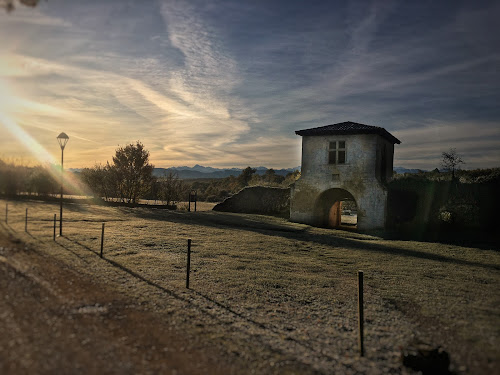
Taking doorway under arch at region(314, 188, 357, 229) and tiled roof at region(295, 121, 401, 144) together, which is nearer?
tiled roof at region(295, 121, 401, 144)

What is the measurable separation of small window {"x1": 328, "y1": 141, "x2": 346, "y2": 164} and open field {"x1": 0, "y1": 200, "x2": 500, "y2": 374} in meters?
7.66

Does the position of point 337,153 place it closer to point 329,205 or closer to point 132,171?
point 329,205

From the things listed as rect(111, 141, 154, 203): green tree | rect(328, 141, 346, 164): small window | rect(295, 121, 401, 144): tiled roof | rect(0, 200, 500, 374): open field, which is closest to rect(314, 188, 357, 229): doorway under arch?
rect(328, 141, 346, 164): small window

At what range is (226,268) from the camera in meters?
11.0

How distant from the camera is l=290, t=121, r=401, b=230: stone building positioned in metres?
22.2

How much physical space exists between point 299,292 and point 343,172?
15286mm

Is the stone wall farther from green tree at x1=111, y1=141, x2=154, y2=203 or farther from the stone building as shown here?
green tree at x1=111, y1=141, x2=154, y2=203

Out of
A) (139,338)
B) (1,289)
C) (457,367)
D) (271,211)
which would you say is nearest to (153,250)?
(1,289)

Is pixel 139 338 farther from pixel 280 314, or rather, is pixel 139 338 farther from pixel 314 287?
pixel 314 287

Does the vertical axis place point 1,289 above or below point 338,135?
below

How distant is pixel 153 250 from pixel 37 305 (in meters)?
6.43

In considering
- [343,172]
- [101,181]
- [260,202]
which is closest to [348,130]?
[343,172]

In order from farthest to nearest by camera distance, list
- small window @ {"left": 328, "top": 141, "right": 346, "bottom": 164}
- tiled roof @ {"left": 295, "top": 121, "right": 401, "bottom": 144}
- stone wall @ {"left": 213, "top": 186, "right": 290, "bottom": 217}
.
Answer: stone wall @ {"left": 213, "top": 186, "right": 290, "bottom": 217}
small window @ {"left": 328, "top": 141, "right": 346, "bottom": 164}
tiled roof @ {"left": 295, "top": 121, "right": 401, "bottom": 144}

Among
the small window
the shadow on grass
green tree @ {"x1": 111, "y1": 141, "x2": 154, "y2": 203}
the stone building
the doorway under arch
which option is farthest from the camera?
green tree @ {"x1": 111, "y1": 141, "x2": 154, "y2": 203}
